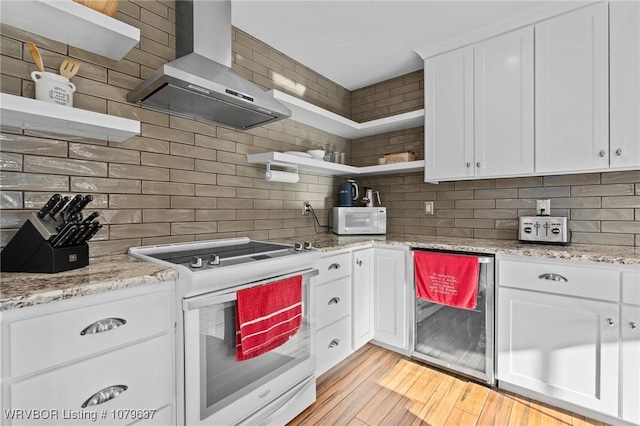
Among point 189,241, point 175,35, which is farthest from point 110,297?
point 175,35

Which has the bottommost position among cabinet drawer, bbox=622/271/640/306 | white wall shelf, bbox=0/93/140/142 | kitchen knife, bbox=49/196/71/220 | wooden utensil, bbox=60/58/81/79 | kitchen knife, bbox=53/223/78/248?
cabinet drawer, bbox=622/271/640/306

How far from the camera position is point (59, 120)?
1249 millimetres

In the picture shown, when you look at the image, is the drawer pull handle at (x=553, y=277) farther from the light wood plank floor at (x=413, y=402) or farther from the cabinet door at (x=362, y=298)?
the cabinet door at (x=362, y=298)

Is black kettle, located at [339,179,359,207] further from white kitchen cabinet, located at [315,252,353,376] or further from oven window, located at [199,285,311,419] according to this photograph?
oven window, located at [199,285,311,419]

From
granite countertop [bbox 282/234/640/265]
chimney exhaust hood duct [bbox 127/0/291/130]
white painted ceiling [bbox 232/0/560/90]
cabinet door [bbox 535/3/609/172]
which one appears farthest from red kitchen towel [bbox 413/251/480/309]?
white painted ceiling [bbox 232/0/560/90]

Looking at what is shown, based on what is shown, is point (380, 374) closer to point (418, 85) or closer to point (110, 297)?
point (110, 297)

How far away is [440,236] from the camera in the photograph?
2740 mm

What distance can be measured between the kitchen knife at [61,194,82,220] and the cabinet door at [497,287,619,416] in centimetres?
236

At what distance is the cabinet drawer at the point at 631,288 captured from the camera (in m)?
1.54

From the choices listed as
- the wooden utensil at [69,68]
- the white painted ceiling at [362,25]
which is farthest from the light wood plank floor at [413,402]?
the white painted ceiling at [362,25]

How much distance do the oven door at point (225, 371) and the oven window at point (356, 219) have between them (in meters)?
1.15

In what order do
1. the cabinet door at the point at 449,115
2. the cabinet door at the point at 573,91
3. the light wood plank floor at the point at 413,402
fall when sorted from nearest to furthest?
1. the light wood plank floor at the point at 413,402
2. the cabinet door at the point at 573,91
3. the cabinet door at the point at 449,115

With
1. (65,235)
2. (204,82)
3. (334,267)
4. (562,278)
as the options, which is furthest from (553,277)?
(65,235)

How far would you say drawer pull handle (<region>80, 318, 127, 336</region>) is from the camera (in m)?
1.00
